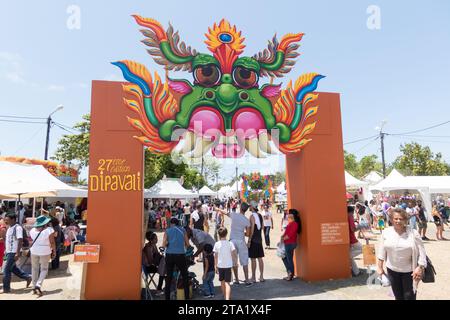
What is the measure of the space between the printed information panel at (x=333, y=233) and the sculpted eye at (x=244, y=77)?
3805mm

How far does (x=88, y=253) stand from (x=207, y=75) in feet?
15.1

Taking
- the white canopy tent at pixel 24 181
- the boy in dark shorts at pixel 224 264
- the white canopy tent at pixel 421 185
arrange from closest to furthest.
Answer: the boy in dark shorts at pixel 224 264
the white canopy tent at pixel 24 181
the white canopy tent at pixel 421 185

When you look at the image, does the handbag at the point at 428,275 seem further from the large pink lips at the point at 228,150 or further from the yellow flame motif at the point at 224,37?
the yellow flame motif at the point at 224,37

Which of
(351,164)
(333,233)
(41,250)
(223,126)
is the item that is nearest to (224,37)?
(223,126)

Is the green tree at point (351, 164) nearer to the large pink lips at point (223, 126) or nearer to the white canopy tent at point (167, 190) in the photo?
the white canopy tent at point (167, 190)

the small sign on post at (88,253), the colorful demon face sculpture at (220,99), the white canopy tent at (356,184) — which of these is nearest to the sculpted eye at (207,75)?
the colorful demon face sculpture at (220,99)

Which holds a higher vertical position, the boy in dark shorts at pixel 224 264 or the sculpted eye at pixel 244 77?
the sculpted eye at pixel 244 77

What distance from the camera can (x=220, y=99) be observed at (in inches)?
287

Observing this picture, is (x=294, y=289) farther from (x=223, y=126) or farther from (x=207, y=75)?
(x=207, y=75)

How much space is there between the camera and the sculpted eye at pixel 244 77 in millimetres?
7457

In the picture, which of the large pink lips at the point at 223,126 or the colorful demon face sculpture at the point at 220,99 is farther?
the large pink lips at the point at 223,126

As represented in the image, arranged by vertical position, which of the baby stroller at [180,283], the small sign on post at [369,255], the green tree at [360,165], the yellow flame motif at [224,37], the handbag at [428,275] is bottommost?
the baby stroller at [180,283]

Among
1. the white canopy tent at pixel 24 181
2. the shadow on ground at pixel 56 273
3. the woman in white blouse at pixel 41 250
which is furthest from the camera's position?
the white canopy tent at pixel 24 181
